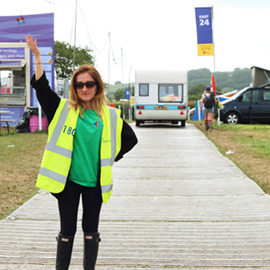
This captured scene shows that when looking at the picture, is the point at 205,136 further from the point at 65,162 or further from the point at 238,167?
the point at 65,162

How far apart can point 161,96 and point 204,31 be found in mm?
3392

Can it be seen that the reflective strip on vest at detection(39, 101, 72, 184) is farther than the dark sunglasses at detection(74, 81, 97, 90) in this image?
No

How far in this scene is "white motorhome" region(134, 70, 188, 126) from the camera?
20609 millimetres

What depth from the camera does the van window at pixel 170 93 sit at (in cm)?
2072

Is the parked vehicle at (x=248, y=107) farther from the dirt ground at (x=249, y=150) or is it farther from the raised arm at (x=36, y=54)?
the raised arm at (x=36, y=54)

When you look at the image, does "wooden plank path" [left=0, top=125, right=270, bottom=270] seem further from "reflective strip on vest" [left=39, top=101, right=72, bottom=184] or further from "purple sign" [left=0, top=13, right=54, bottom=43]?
"purple sign" [left=0, top=13, right=54, bottom=43]

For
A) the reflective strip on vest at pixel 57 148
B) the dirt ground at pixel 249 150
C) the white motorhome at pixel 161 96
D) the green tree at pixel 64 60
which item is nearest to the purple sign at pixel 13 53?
the white motorhome at pixel 161 96

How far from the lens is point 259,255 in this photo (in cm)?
396

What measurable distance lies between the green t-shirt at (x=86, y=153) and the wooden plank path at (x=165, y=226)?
3.11 feet

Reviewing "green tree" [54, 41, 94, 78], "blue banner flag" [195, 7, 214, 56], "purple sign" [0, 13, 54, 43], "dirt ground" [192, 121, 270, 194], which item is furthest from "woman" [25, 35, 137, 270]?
"green tree" [54, 41, 94, 78]

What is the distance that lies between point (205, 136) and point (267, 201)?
923 centimetres

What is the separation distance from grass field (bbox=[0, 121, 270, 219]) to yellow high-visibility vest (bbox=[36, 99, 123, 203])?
242cm

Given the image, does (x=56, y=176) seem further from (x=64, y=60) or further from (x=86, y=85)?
(x=64, y=60)

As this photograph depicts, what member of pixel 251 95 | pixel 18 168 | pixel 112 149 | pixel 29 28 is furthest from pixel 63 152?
pixel 29 28
